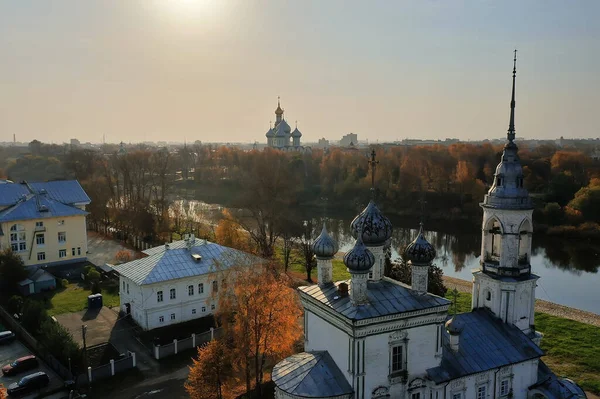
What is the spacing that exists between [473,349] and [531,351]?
1863mm

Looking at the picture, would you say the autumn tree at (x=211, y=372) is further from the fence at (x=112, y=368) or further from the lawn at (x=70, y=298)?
the lawn at (x=70, y=298)

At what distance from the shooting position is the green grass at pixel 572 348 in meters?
17.2

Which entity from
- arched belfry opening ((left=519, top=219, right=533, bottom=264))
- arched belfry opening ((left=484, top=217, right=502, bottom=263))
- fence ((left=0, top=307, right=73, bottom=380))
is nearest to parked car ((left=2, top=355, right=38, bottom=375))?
fence ((left=0, top=307, right=73, bottom=380))

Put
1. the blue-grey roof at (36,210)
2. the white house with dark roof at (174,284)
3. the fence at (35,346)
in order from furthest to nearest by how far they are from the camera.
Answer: the blue-grey roof at (36,210)
the white house with dark roof at (174,284)
the fence at (35,346)


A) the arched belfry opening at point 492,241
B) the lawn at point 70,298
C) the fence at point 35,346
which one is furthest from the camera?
the lawn at point 70,298

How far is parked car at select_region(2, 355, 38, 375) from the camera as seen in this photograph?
17041mm

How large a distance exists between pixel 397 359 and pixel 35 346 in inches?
554

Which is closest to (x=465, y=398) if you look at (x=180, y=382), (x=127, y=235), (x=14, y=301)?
(x=180, y=382)

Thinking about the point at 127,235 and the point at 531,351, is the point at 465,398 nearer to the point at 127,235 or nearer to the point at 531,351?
the point at 531,351

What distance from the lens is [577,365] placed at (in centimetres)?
1797

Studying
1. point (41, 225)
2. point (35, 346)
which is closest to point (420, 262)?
point (35, 346)

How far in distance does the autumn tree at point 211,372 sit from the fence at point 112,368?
480cm

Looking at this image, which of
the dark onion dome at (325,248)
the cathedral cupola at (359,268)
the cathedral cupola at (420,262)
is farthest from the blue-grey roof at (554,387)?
the dark onion dome at (325,248)

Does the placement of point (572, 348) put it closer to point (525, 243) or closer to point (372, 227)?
point (525, 243)
